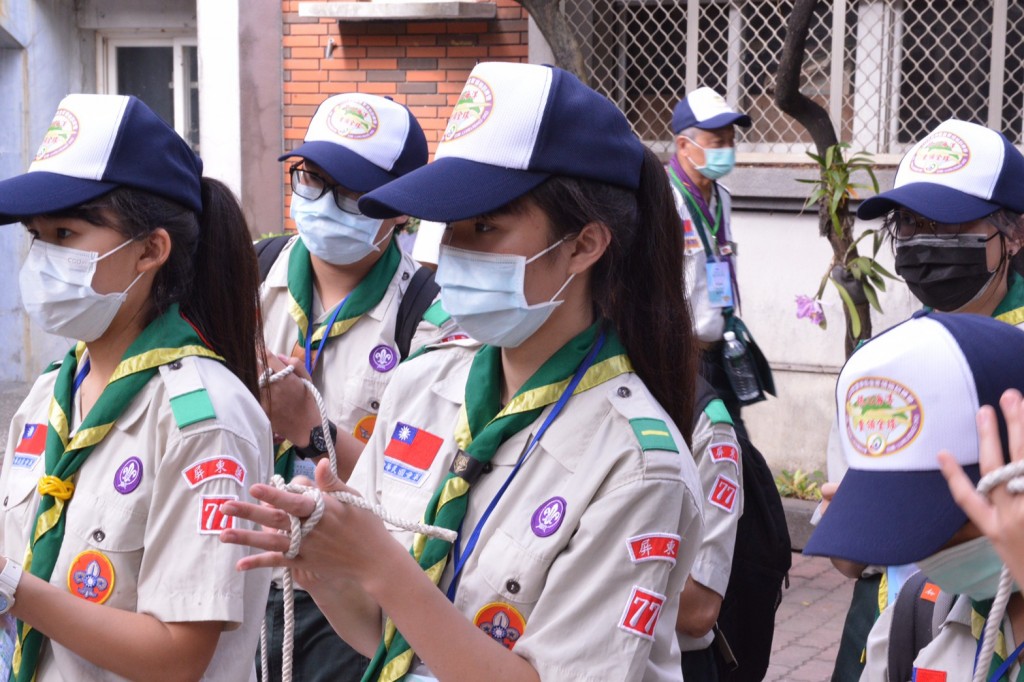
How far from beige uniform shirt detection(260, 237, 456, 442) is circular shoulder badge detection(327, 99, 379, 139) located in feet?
1.37

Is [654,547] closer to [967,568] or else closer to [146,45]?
[967,568]

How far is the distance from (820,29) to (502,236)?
6296 mm

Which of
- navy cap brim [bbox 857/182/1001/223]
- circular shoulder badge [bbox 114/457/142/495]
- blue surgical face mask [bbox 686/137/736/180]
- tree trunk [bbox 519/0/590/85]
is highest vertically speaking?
tree trunk [bbox 519/0/590/85]

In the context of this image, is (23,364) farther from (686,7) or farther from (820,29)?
(820,29)

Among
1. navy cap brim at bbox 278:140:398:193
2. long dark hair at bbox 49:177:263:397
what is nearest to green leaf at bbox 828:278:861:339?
navy cap brim at bbox 278:140:398:193

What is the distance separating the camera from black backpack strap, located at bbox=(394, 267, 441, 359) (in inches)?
148

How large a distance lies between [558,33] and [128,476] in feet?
18.7

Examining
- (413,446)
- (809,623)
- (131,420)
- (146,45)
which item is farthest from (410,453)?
(146,45)

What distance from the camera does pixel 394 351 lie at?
373 centimetres

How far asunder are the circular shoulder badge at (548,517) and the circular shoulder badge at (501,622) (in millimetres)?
135

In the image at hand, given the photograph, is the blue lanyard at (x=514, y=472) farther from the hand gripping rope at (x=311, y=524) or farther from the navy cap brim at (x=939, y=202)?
the navy cap brim at (x=939, y=202)

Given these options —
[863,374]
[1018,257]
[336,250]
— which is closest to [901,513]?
[863,374]

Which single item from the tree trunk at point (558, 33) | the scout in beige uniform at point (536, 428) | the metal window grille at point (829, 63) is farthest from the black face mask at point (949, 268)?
the metal window grille at point (829, 63)

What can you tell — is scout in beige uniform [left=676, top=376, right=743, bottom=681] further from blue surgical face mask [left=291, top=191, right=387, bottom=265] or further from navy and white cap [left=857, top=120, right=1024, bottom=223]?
blue surgical face mask [left=291, top=191, right=387, bottom=265]
